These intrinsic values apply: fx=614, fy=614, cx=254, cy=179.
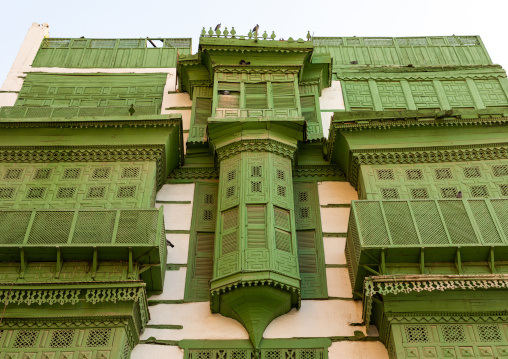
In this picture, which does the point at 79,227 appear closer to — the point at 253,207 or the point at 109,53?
the point at 253,207

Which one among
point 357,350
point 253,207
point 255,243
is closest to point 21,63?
point 253,207

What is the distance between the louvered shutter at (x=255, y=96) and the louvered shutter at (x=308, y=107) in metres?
1.23

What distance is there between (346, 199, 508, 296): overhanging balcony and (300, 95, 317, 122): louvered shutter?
430 centimetres

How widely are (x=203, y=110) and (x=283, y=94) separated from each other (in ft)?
7.10

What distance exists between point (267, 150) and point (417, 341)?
528cm

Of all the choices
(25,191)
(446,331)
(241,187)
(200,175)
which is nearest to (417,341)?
(446,331)

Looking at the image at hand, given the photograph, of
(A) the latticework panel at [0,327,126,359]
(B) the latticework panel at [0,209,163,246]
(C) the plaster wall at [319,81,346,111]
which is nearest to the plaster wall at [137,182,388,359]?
(A) the latticework panel at [0,327,126,359]

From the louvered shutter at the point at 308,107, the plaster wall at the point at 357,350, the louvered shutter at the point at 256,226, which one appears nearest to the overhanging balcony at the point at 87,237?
the louvered shutter at the point at 256,226

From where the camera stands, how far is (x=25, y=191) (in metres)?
12.8

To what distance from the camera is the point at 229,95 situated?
594 inches

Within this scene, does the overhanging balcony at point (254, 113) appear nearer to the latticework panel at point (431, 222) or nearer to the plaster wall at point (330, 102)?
the plaster wall at point (330, 102)

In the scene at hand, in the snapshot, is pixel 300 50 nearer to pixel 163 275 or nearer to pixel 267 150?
pixel 267 150

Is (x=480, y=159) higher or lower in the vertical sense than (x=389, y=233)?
higher

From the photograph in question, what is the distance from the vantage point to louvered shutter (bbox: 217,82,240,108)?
48.6ft
